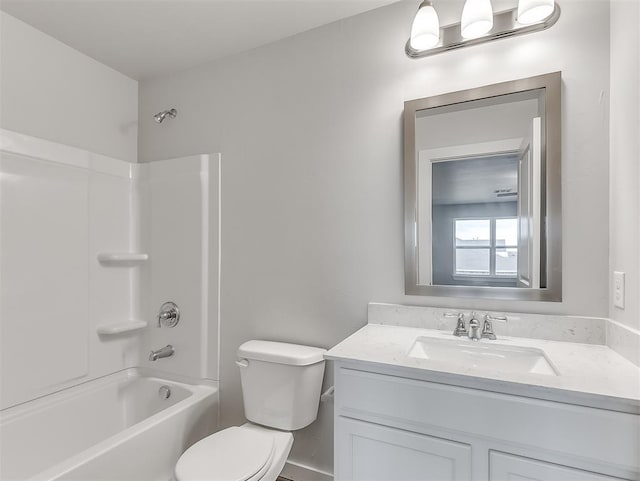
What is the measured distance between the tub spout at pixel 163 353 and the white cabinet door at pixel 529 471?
179 cm

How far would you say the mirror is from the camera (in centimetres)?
138

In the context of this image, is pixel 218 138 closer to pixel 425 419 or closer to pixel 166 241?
pixel 166 241

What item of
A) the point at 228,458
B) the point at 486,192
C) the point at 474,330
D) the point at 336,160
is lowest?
the point at 228,458

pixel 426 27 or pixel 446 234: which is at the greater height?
pixel 426 27

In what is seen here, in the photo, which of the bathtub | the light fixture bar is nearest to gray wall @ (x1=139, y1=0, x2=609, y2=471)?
the light fixture bar

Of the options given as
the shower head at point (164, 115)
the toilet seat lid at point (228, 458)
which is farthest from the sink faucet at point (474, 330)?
the shower head at point (164, 115)

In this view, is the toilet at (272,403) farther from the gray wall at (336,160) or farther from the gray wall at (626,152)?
the gray wall at (626,152)

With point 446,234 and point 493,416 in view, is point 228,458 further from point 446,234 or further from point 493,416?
point 446,234

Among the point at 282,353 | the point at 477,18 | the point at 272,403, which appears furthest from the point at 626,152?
the point at 272,403

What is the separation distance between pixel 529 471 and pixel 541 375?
260 millimetres

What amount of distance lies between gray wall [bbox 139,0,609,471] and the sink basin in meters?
0.21

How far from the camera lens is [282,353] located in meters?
1.66

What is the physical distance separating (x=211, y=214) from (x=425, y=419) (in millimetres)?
1569

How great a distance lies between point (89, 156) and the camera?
2035 millimetres
